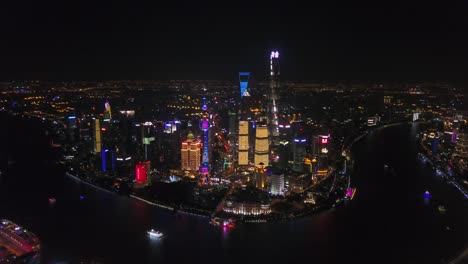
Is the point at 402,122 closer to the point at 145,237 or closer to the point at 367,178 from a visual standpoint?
the point at 367,178

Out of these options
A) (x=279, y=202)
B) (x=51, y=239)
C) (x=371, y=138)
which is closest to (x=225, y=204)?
(x=279, y=202)

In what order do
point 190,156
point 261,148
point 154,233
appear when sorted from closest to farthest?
point 154,233, point 190,156, point 261,148

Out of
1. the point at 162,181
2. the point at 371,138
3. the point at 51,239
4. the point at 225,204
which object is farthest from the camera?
the point at 371,138

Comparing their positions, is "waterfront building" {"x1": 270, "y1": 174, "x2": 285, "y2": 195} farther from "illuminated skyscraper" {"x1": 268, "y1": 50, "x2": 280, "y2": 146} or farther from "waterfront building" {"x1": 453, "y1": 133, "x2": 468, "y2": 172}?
"waterfront building" {"x1": 453, "y1": 133, "x2": 468, "y2": 172}

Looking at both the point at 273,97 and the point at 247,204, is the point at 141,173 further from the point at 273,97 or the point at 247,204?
the point at 273,97

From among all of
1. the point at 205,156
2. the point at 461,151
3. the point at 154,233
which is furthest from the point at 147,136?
the point at 461,151

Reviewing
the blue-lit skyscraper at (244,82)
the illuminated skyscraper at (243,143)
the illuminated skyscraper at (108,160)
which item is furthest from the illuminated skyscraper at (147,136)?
the blue-lit skyscraper at (244,82)
